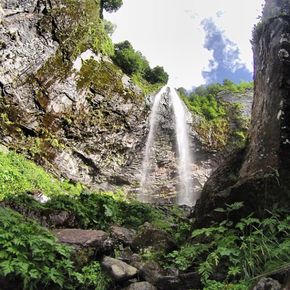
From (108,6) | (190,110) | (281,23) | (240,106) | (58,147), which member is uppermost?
(108,6)

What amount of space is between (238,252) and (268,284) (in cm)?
90

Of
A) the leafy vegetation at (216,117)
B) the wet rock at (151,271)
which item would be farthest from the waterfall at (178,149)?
the wet rock at (151,271)

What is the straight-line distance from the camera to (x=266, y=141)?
5414 millimetres

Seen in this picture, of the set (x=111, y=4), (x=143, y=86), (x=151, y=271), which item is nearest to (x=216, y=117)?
(x=143, y=86)

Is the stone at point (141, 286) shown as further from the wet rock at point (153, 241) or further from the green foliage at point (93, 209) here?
the green foliage at point (93, 209)

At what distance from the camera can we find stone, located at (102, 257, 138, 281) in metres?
4.16

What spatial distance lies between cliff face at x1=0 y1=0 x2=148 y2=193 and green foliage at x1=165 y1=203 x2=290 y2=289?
35.7ft

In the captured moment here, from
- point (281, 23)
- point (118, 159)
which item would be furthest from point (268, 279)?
point (118, 159)

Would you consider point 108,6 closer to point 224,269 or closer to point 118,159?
point 118,159

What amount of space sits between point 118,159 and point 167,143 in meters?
3.10

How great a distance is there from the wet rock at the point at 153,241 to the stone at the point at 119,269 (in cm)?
71

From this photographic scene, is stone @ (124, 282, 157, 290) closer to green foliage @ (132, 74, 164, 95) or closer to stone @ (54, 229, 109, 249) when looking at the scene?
stone @ (54, 229, 109, 249)

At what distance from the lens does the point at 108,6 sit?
88.2 ft

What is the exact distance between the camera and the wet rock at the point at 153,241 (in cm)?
502
